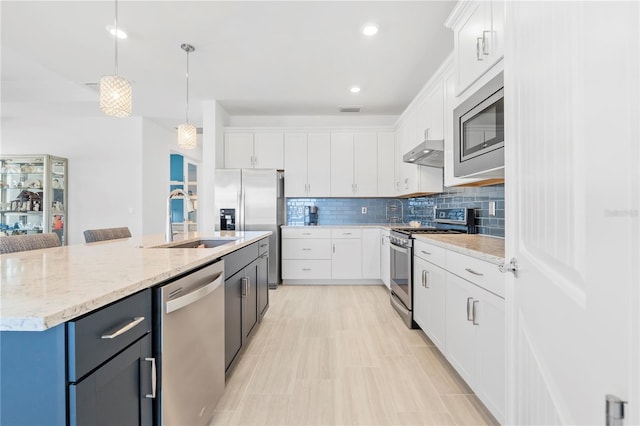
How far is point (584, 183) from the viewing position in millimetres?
469

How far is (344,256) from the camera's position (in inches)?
180

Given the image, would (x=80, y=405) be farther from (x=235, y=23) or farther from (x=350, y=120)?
(x=350, y=120)

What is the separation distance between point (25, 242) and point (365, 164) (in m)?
3.96

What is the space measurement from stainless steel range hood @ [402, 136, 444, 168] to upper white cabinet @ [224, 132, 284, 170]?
7.08 ft

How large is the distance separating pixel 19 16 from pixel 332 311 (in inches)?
153

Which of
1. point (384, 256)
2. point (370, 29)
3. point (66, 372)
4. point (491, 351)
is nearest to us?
point (66, 372)

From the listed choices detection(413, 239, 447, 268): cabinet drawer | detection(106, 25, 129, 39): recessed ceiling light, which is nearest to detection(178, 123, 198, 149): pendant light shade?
detection(106, 25, 129, 39): recessed ceiling light

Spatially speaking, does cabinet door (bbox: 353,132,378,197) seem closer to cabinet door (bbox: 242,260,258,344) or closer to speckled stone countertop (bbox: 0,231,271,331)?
cabinet door (bbox: 242,260,258,344)

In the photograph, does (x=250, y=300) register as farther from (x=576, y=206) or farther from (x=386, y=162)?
(x=386, y=162)

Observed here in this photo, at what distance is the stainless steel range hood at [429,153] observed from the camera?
2809 millimetres

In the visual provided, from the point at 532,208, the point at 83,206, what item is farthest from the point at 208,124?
the point at 532,208

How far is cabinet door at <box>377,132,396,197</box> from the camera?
15.7 feet

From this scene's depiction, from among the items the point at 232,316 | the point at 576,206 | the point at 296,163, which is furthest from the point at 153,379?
the point at 296,163

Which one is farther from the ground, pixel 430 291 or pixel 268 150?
pixel 268 150
